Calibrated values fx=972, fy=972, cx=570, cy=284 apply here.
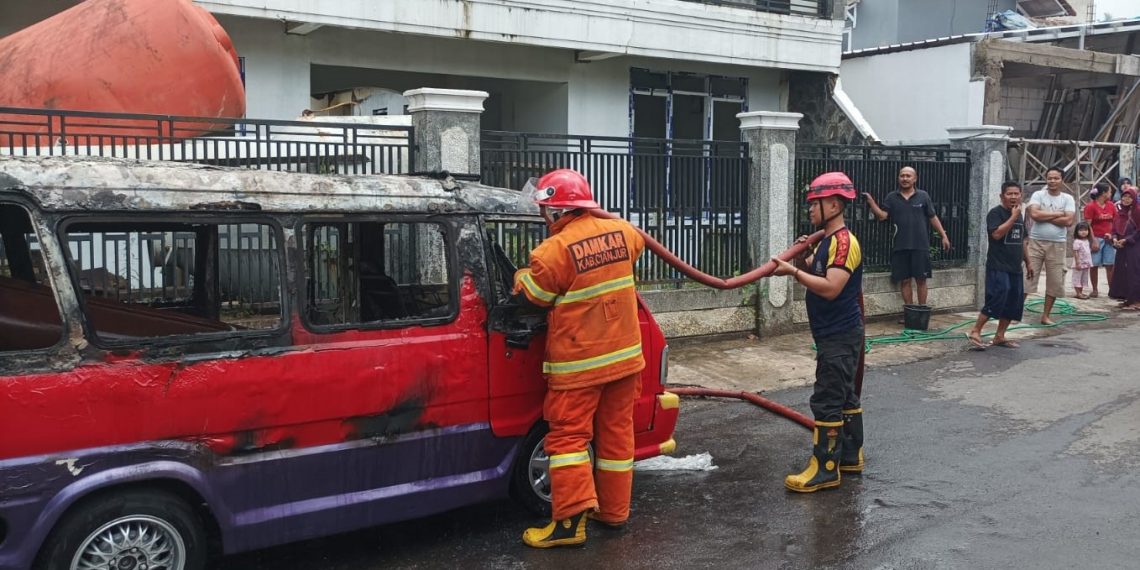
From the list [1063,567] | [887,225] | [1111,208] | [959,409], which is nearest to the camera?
[1063,567]

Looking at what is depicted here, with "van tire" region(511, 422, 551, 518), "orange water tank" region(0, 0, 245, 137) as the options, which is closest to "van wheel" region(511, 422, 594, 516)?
"van tire" region(511, 422, 551, 518)

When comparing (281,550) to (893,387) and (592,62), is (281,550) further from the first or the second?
(592,62)

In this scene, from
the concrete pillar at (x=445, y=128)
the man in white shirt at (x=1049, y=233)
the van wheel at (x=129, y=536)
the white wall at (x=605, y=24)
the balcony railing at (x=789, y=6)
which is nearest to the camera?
the van wheel at (x=129, y=536)

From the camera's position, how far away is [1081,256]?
44.3ft

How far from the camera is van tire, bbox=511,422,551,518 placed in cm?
490

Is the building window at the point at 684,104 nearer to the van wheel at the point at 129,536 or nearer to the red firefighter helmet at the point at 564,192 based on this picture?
the red firefighter helmet at the point at 564,192

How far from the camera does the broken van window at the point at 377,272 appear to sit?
4.61 meters

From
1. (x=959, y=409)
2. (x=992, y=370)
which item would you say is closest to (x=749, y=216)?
(x=992, y=370)

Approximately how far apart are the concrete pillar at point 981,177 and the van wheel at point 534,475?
9.15m

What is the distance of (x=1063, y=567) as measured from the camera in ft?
14.3

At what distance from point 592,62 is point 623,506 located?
10309mm

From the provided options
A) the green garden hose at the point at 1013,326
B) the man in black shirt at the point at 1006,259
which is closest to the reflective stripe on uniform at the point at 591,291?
the green garden hose at the point at 1013,326

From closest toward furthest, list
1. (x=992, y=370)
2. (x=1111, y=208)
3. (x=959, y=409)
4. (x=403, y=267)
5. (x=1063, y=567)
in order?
(x=1063, y=567) < (x=403, y=267) < (x=959, y=409) < (x=992, y=370) < (x=1111, y=208)

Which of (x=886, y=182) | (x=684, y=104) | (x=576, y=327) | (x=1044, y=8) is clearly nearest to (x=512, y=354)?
(x=576, y=327)
